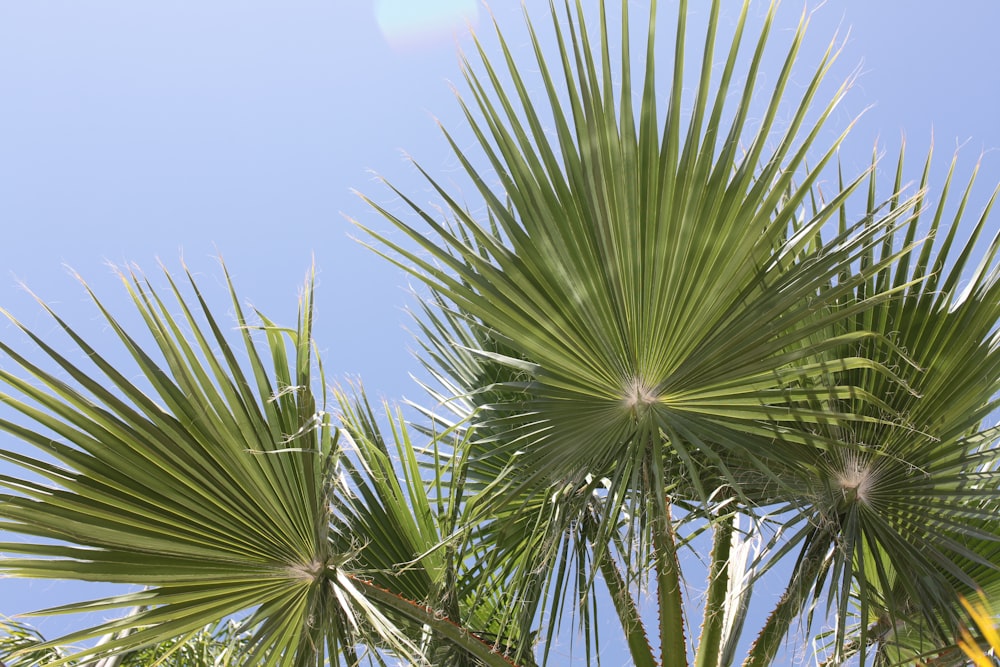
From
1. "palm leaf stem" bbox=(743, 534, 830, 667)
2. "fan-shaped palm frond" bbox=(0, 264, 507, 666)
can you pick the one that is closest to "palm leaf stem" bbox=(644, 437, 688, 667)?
"palm leaf stem" bbox=(743, 534, 830, 667)

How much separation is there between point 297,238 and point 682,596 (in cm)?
545

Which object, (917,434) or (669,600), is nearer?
(917,434)

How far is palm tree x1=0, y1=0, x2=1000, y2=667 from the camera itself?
1557 mm

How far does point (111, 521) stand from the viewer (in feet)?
5.31

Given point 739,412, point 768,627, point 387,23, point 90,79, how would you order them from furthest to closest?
point 90,79
point 387,23
point 768,627
point 739,412

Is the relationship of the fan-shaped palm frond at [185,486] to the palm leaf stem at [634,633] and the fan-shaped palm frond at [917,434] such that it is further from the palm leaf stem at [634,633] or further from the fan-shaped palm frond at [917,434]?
the fan-shaped palm frond at [917,434]

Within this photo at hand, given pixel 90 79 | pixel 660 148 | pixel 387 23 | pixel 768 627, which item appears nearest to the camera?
pixel 660 148

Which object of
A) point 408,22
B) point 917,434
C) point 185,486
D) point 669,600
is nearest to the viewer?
point 185,486

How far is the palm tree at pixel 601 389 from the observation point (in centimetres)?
156

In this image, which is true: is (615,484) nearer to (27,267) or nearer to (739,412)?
(739,412)

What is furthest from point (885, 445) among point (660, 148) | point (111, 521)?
point (111, 521)

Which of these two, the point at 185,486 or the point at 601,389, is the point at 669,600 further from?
the point at 185,486

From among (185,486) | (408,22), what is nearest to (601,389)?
(185,486)

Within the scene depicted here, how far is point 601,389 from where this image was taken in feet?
5.69
